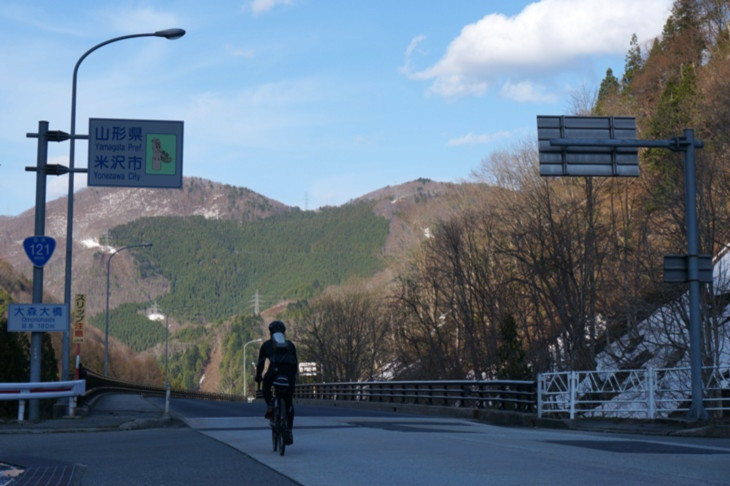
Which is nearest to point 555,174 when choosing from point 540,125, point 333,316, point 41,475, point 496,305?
point 540,125

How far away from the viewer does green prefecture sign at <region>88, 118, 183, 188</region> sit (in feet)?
81.5

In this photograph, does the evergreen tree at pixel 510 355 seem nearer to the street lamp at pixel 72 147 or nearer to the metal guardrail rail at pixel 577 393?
the metal guardrail rail at pixel 577 393

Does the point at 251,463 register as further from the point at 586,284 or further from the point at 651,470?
the point at 586,284

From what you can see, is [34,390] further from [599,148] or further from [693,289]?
[693,289]

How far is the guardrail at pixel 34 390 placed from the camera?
19078 mm

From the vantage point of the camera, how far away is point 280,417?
12.4 meters

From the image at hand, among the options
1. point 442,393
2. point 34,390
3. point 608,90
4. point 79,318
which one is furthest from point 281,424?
point 608,90

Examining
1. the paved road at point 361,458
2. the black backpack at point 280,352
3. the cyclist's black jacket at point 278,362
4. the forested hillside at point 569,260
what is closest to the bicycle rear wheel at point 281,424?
the paved road at point 361,458

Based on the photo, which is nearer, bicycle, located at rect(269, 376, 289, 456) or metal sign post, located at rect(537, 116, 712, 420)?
bicycle, located at rect(269, 376, 289, 456)

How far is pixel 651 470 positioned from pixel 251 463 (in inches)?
182

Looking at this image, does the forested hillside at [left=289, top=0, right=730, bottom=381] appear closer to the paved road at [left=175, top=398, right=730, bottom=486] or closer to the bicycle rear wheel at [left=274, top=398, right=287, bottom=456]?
the paved road at [left=175, top=398, right=730, bottom=486]

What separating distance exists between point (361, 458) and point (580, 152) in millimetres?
10877

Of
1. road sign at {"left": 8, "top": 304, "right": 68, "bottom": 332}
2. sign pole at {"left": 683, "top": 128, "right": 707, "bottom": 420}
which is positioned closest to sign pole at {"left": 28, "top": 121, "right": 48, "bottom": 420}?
road sign at {"left": 8, "top": 304, "right": 68, "bottom": 332}

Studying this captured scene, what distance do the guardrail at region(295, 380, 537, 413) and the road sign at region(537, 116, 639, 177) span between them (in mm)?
6093
